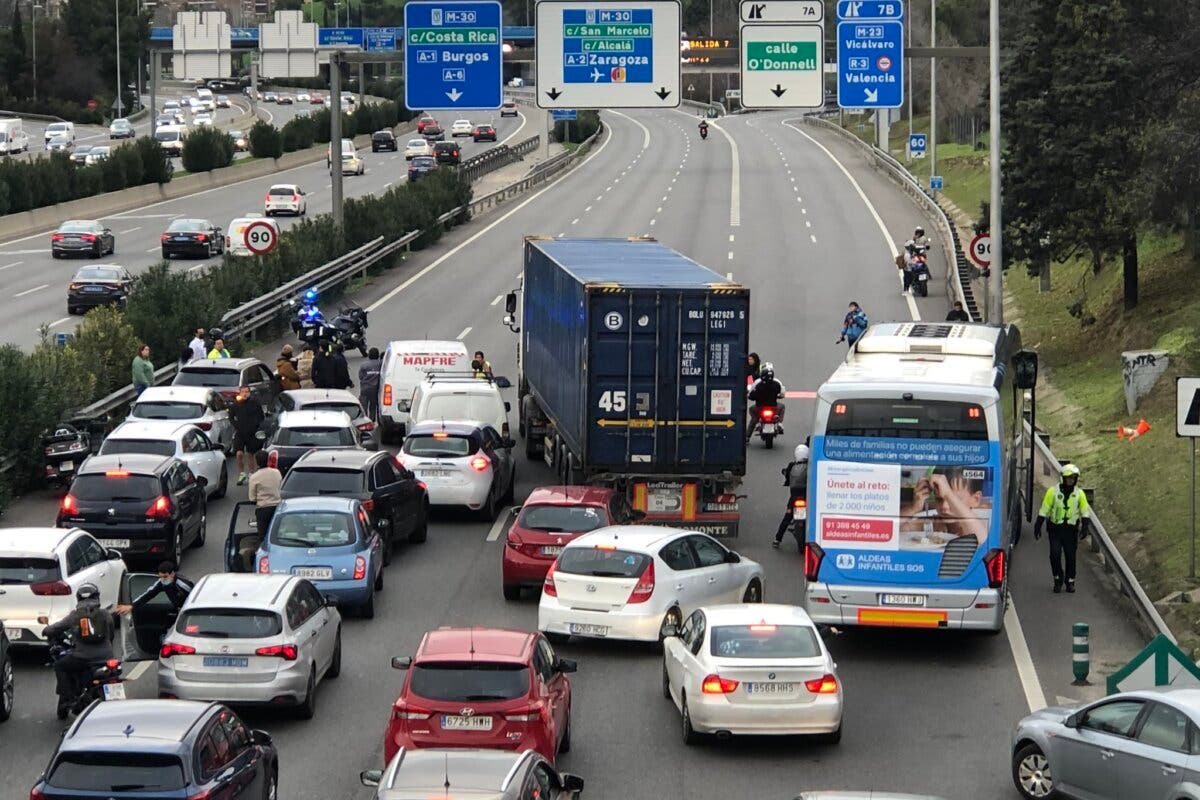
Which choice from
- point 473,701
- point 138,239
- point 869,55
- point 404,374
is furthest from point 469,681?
point 138,239

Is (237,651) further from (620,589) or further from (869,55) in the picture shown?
(869,55)

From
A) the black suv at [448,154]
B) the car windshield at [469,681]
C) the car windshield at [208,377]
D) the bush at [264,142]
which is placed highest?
the bush at [264,142]

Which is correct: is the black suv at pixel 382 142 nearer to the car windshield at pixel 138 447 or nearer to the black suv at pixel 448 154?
the black suv at pixel 448 154

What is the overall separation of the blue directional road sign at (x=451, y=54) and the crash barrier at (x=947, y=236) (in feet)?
39.1

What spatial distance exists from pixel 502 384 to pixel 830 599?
14.8 meters

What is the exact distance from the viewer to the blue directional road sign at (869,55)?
39.3 m

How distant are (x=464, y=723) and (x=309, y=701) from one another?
352 cm

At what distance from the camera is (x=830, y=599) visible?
68.8ft

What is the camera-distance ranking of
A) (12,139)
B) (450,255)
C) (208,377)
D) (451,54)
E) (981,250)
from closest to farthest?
(208,377) → (451,54) → (981,250) → (450,255) → (12,139)

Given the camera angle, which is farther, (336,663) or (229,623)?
(336,663)

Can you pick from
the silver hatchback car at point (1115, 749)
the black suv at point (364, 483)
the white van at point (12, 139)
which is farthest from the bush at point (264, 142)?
the silver hatchback car at point (1115, 749)

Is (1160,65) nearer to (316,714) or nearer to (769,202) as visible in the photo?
(316,714)

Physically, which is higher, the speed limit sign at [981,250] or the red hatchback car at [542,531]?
the speed limit sign at [981,250]

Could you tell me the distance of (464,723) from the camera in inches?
618
